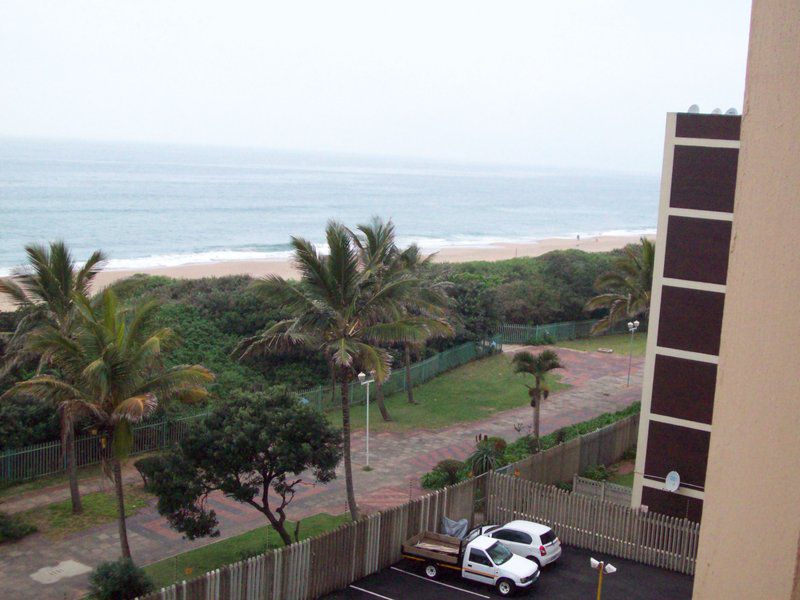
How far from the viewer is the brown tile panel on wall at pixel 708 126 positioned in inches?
769

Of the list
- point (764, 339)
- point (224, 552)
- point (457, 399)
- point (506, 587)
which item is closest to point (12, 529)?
point (224, 552)

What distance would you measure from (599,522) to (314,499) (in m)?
8.25

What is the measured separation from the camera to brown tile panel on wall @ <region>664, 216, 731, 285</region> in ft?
65.7

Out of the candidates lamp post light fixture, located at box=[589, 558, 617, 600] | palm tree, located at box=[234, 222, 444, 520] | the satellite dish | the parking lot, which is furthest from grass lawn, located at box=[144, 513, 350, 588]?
the satellite dish

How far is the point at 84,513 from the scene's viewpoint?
22.4 metres

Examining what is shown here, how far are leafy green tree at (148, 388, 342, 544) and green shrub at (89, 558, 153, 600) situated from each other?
6.83 feet

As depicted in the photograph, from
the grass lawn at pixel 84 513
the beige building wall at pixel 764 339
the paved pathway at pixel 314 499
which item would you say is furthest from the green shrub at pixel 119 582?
the beige building wall at pixel 764 339

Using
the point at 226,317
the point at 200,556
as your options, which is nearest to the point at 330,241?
the point at 200,556

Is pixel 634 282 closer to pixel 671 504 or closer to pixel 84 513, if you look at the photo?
pixel 671 504

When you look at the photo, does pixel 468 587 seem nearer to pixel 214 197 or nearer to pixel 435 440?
pixel 435 440

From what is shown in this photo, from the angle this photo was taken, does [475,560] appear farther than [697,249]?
No

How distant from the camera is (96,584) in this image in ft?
52.2

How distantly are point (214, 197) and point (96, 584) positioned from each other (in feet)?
446

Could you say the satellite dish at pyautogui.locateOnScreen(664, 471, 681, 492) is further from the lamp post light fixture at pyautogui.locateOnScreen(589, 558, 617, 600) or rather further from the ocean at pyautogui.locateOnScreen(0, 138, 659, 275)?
the ocean at pyautogui.locateOnScreen(0, 138, 659, 275)
